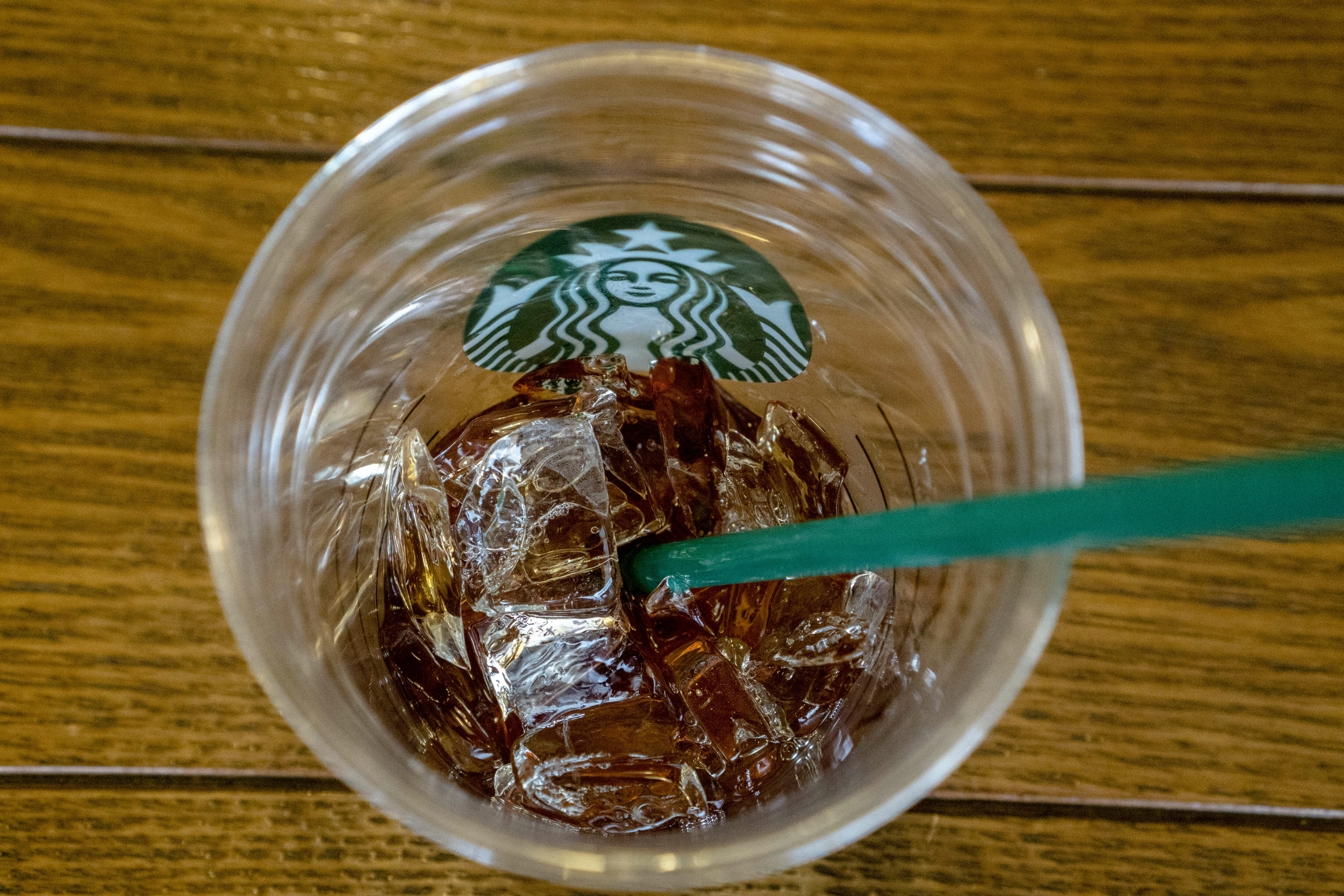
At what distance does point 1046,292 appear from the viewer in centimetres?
75

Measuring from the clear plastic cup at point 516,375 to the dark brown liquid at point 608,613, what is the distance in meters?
0.03

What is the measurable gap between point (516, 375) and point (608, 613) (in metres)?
0.16

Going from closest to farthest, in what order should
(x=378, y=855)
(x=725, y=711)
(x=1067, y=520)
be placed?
(x=1067, y=520)
(x=725, y=711)
(x=378, y=855)

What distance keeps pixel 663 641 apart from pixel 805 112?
1.07 feet

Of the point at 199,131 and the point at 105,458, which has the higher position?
the point at 199,131

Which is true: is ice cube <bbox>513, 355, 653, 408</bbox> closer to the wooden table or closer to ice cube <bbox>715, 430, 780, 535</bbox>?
ice cube <bbox>715, 430, 780, 535</bbox>

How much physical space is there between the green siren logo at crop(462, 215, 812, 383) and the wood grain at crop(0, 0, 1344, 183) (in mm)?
280

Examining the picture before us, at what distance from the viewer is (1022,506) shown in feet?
1.20

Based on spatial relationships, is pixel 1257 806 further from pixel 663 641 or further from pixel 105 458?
pixel 105 458

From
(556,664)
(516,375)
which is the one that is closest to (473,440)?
(516,375)

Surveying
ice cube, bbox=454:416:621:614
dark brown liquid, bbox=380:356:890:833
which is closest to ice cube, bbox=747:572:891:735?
dark brown liquid, bbox=380:356:890:833

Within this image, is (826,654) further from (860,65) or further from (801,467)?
(860,65)

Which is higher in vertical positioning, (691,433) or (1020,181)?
(1020,181)

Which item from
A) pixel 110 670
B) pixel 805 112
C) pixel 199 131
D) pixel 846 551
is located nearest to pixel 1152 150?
pixel 805 112
